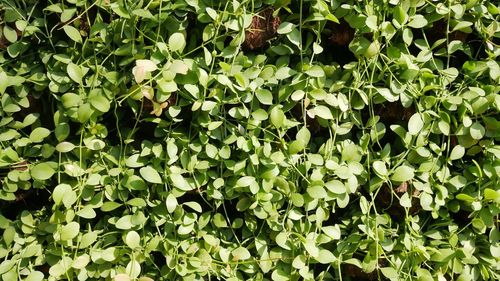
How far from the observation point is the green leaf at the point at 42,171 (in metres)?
1.21

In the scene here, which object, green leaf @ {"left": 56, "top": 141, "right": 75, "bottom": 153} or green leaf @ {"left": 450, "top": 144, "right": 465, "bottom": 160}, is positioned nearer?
green leaf @ {"left": 56, "top": 141, "right": 75, "bottom": 153}

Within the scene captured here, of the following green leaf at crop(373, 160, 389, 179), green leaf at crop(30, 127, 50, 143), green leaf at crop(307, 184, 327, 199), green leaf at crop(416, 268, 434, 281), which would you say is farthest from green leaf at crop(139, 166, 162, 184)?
green leaf at crop(416, 268, 434, 281)

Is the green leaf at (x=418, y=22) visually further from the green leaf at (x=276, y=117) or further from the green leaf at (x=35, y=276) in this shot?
the green leaf at (x=35, y=276)

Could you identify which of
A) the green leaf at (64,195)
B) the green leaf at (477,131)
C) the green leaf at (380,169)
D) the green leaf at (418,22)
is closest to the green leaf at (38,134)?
the green leaf at (64,195)

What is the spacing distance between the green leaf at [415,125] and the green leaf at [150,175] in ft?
2.03

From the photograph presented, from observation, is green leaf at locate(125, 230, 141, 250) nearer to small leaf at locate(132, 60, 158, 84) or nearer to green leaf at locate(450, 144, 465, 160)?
small leaf at locate(132, 60, 158, 84)

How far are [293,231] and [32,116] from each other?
70cm

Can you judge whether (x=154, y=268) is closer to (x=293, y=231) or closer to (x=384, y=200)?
(x=293, y=231)

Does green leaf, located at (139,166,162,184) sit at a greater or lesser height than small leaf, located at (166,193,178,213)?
greater

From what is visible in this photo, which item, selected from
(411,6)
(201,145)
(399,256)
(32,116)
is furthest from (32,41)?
(399,256)

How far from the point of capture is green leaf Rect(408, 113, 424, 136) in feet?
4.23

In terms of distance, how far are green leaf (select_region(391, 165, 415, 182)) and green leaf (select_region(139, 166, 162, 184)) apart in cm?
Result: 57

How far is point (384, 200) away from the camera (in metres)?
1.37

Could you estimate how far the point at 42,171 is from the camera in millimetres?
1220
